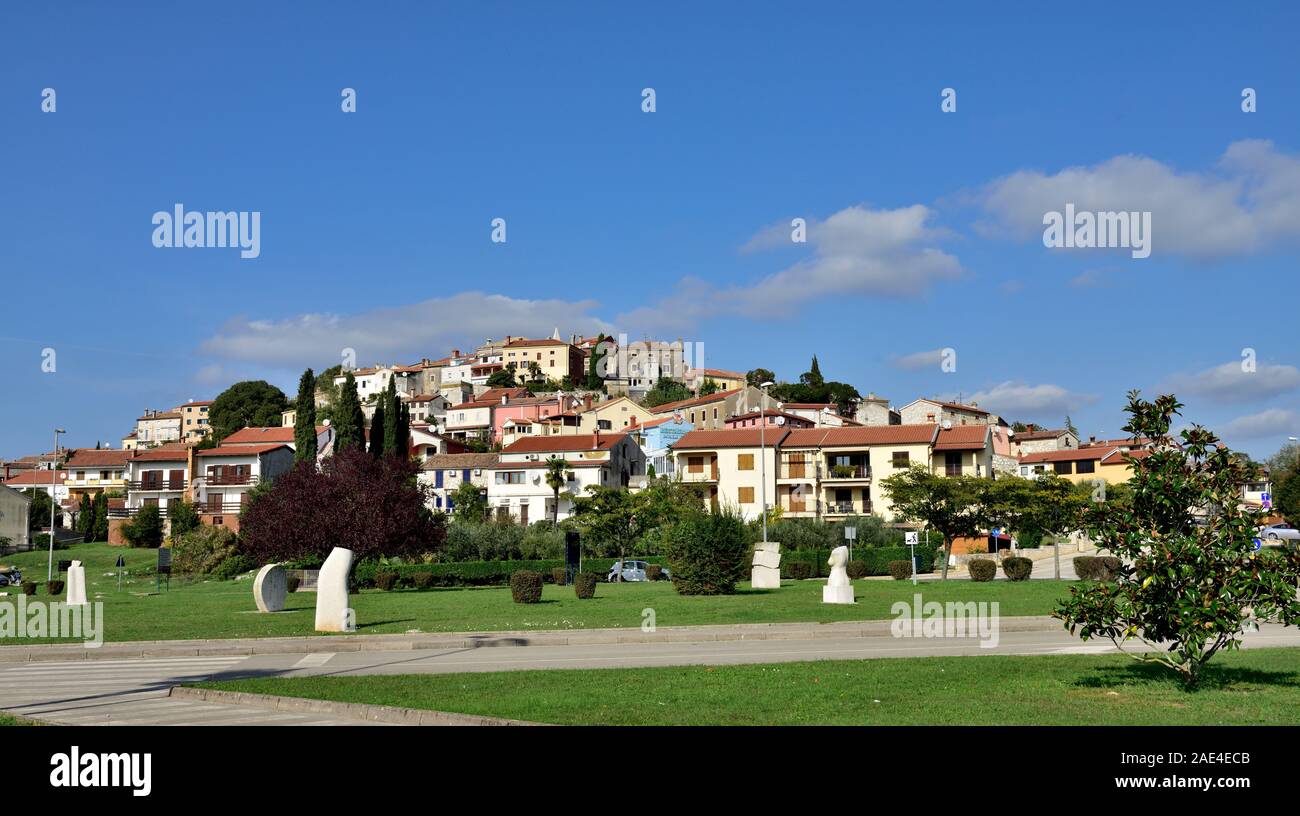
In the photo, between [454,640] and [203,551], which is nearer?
[454,640]

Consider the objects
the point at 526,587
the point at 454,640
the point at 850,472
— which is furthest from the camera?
the point at 850,472

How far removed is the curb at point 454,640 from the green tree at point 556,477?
60.5m

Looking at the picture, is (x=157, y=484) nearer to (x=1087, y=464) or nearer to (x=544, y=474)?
(x=544, y=474)

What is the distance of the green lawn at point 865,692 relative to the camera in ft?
39.0

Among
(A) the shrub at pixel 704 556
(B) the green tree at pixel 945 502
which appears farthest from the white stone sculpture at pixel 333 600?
(B) the green tree at pixel 945 502

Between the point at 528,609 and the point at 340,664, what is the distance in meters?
12.4

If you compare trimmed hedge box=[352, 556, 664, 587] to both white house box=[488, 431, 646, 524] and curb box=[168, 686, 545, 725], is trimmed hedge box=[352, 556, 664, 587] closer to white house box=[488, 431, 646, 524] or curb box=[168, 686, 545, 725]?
white house box=[488, 431, 646, 524]

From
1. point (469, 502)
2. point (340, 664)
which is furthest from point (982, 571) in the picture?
point (469, 502)

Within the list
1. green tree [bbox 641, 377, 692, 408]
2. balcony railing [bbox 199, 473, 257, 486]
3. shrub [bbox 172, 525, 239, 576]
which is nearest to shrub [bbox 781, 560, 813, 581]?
shrub [bbox 172, 525, 239, 576]

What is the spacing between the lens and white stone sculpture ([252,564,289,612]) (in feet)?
104

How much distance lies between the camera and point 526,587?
33.6 meters

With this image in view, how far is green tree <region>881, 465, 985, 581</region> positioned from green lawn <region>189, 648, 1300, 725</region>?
3694 centimetres
